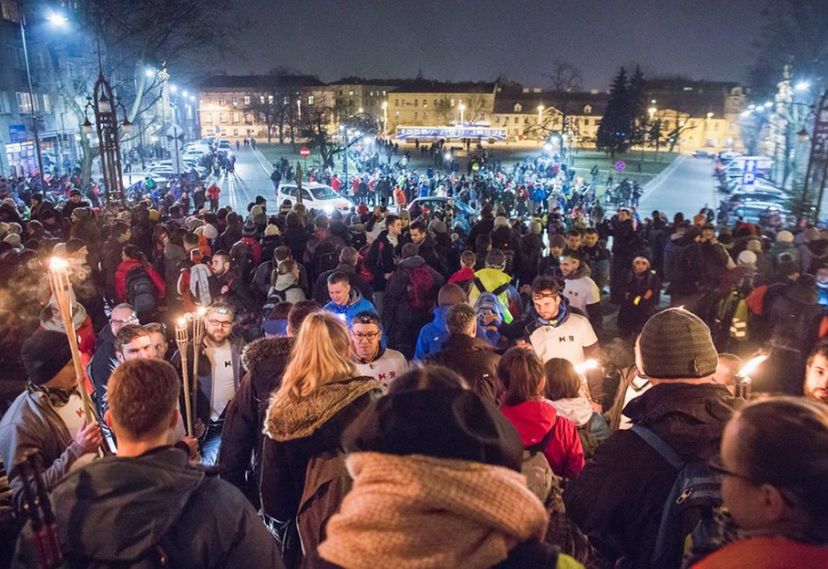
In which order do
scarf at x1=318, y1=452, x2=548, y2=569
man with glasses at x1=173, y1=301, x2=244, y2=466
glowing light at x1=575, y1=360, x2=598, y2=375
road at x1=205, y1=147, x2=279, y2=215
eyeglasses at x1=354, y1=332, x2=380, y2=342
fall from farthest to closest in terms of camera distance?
road at x1=205, y1=147, x2=279, y2=215 < glowing light at x1=575, y1=360, x2=598, y2=375 < man with glasses at x1=173, y1=301, x2=244, y2=466 < eyeglasses at x1=354, y1=332, x2=380, y2=342 < scarf at x1=318, y1=452, x2=548, y2=569

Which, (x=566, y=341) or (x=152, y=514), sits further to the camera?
(x=566, y=341)

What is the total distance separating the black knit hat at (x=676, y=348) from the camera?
106 inches

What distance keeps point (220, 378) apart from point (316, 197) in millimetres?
21960

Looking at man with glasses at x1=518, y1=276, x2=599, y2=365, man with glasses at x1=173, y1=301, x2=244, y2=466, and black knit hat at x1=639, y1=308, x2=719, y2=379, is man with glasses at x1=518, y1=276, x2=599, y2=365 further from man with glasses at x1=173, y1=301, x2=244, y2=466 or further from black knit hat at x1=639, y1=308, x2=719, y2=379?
man with glasses at x1=173, y1=301, x2=244, y2=466

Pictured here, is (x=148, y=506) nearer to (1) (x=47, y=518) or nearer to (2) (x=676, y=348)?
(1) (x=47, y=518)

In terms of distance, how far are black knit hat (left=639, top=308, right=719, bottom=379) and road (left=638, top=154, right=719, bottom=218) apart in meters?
27.2

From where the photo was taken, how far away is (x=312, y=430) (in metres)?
2.70

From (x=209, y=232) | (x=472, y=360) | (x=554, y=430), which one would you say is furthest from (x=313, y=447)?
(x=209, y=232)

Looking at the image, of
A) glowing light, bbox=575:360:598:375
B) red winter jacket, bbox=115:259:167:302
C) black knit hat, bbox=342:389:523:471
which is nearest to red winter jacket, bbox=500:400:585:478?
black knit hat, bbox=342:389:523:471

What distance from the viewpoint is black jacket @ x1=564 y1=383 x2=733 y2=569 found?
231 cm

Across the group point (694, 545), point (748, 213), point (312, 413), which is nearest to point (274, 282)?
point (312, 413)

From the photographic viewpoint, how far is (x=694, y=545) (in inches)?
81.4

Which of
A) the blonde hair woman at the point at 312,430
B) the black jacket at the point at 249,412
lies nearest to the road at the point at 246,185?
the black jacket at the point at 249,412

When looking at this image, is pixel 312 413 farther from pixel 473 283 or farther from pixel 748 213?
pixel 748 213
